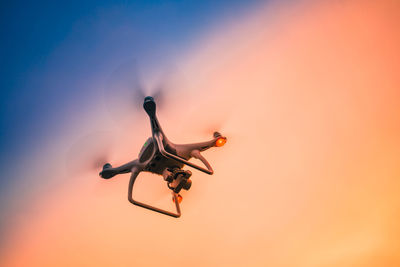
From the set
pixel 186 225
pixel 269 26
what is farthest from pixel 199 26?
pixel 186 225

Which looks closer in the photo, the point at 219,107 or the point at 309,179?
the point at 219,107

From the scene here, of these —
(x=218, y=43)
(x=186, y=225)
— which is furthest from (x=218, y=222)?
(x=218, y=43)

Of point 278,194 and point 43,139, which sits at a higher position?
point 278,194

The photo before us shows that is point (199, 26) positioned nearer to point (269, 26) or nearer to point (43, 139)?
point (269, 26)

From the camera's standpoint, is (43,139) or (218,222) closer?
(43,139)

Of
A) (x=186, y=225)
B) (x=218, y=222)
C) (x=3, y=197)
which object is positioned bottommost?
(x=3, y=197)

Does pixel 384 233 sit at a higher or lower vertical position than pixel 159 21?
lower

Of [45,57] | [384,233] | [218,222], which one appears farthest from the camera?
[384,233]

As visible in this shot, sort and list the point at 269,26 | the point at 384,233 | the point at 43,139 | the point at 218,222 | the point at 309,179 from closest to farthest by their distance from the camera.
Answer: the point at 269,26
the point at 43,139
the point at 309,179
the point at 218,222
the point at 384,233

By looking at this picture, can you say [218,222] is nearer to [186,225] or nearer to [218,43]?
[186,225]
